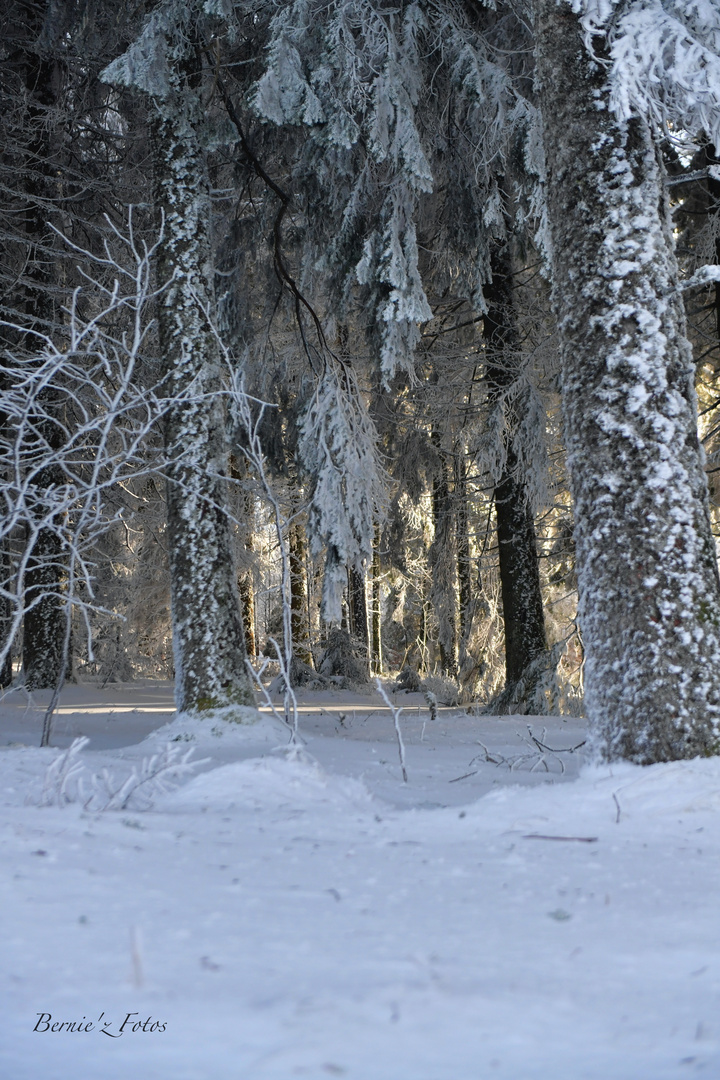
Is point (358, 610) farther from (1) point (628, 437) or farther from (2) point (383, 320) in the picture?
(1) point (628, 437)

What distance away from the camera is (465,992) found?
5.21 ft

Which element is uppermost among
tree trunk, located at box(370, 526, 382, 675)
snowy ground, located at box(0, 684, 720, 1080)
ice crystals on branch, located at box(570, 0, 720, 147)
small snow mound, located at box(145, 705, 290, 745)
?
ice crystals on branch, located at box(570, 0, 720, 147)

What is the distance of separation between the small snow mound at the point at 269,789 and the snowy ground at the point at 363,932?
0.05 ft

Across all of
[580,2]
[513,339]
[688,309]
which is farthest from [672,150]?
[580,2]

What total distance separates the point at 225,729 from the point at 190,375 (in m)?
2.74

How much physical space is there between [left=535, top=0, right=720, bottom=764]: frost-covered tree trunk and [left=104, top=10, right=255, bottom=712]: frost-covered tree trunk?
3085 mm

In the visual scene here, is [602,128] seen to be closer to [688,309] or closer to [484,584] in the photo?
[688,309]

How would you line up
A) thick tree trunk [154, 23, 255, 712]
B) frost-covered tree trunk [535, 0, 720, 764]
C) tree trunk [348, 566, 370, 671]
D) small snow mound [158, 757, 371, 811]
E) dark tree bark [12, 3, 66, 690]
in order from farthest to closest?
tree trunk [348, 566, 370, 671] → dark tree bark [12, 3, 66, 690] → thick tree trunk [154, 23, 255, 712] → frost-covered tree trunk [535, 0, 720, 764] → small snow mound [158, 757, 371, 811]

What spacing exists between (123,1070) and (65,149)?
11169mm

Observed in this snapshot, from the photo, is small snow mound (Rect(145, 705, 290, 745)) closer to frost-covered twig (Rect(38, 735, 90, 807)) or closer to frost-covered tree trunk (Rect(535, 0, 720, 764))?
frost-covered twig (Rect(38, 735, 90, 807))
